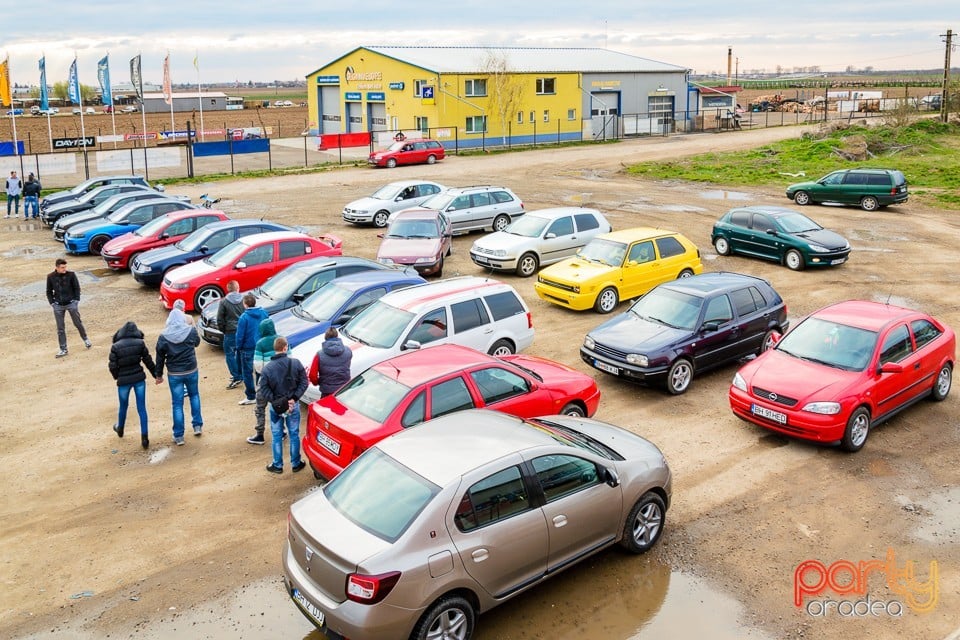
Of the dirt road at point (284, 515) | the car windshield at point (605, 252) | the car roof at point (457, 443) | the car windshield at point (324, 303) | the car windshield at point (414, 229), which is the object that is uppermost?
the car windshield at point (414, 229)

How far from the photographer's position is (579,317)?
1689cm

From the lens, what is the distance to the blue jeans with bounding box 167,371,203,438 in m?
10.6

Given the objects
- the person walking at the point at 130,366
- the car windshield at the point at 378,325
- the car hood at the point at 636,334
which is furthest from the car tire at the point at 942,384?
the person walking at the point at 130,366

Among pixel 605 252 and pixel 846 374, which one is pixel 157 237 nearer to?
pixel 605 252

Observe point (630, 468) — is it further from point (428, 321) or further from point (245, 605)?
point (428, 321)

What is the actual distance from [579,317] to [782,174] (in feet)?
81.6

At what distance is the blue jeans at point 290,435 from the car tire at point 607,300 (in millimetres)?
8411

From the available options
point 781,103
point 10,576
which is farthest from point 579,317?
point 781,103

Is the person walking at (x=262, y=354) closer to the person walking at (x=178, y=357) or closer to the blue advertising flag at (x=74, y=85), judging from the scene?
the person walking at (x=178, y=357)

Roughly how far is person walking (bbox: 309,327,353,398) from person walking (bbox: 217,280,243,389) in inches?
112

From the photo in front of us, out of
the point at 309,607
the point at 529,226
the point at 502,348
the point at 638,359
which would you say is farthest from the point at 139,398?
the point at 529,226

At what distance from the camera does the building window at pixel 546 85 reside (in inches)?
2256

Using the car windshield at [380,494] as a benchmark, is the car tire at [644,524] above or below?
below

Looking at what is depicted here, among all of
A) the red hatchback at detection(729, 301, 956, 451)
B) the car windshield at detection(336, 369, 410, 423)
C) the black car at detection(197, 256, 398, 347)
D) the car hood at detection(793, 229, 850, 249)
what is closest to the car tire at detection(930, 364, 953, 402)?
the red hatchback at detection(729, 301, 956, 451)
